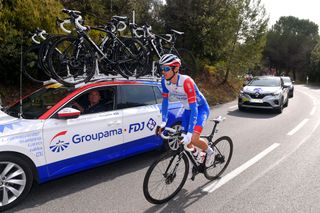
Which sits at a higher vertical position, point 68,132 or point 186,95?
point 186,95

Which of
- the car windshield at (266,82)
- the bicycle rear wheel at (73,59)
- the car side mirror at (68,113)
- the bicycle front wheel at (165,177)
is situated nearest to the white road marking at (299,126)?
the car windshield at (266,82)

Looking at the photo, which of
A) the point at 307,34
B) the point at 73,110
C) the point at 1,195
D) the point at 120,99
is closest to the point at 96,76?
the point at 120,99

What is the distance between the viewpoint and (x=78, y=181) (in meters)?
4.77

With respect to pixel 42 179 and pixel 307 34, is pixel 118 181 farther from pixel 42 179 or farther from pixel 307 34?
pixel 307 34

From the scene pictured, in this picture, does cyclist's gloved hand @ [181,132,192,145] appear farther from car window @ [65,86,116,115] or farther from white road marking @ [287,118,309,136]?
white road marking @ [287,118,309,136]

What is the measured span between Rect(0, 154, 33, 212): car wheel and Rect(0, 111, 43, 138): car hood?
30 centimetres

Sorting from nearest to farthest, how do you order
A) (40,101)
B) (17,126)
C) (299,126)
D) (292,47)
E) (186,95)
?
(17,126)
(186,95)
(40,101)
(299,126)
(292,47)

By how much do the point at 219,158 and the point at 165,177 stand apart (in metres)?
1.29

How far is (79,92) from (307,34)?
78.5 metres

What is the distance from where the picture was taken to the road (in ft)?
13.0

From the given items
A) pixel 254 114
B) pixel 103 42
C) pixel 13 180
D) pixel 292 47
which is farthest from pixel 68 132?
pixel 292 47

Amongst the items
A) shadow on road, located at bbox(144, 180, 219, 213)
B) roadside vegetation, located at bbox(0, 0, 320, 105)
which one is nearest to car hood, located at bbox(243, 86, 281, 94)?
roadside vegetation, located at bbox(0, 0, 320, 105)

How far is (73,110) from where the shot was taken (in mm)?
4176

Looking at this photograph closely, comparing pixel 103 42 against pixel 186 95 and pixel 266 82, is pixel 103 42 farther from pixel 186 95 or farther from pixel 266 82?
pixel 266 82
